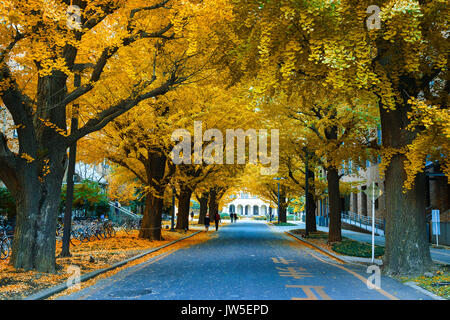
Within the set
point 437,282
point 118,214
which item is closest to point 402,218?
point 437,282

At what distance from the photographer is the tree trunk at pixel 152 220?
24.3 m

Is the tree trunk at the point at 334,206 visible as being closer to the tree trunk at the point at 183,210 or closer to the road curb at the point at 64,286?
the road curb at the point at 64,286

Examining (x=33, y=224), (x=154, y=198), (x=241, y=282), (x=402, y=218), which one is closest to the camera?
(x=241, y=282)

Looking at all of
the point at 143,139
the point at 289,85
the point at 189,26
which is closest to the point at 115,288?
the point at 189,26

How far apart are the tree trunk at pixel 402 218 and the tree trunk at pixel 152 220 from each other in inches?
583

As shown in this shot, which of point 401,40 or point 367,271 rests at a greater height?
point 401,40

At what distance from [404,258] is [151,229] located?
609 inches

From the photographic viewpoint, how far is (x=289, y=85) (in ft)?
42.7

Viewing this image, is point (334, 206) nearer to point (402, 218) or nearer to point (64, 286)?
point (402, 218)

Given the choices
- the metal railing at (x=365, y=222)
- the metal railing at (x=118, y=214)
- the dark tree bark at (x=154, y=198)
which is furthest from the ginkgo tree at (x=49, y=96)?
the metal railing at (x=118, y=214)

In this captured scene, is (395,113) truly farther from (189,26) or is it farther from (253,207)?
(253,207)

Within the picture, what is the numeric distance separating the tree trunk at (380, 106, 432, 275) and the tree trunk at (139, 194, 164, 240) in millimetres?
14800

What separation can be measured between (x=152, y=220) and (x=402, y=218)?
1569 cm

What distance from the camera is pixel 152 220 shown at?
24.7 m
